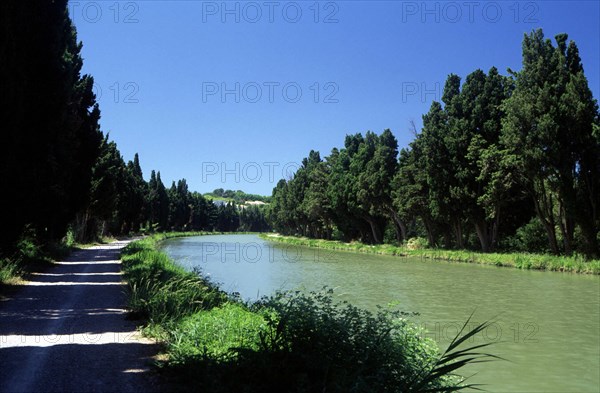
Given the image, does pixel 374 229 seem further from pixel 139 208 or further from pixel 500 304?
pixel 500 304

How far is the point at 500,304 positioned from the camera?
17.2 m

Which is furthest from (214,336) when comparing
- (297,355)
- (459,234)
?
(459,234)

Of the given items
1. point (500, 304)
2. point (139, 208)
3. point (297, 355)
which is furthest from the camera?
point (139, 208)

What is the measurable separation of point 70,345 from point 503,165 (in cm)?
3294

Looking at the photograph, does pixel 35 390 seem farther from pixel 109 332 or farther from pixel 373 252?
pixel 373 252

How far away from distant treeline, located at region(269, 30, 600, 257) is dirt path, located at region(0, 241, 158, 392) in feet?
93.8

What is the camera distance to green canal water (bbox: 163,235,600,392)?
30.7ft

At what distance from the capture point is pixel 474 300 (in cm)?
1808

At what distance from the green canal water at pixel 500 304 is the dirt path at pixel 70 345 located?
4047 millimetres

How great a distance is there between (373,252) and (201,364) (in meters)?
45.1

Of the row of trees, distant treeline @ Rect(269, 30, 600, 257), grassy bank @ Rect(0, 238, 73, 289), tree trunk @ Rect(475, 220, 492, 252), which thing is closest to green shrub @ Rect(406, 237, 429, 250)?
distant treeline @ Rect(269, 30, 600, 257)

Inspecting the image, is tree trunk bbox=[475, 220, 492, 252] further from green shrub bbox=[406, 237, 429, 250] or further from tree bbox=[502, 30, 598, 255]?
green shrub bbox=[406, 237, 429, 250]

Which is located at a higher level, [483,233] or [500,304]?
[483,233]

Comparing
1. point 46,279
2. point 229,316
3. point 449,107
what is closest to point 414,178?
point 449,107
